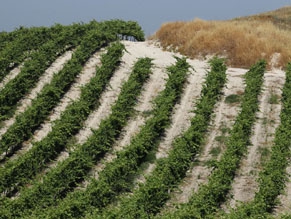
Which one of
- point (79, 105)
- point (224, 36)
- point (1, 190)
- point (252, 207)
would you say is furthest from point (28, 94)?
point (252, 207)

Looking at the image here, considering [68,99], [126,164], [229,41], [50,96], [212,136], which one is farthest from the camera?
[229,41]

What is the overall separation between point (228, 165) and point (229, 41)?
42.0 feet

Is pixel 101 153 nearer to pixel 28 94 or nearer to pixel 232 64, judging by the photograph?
pixel 28 94

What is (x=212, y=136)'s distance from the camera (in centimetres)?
2030

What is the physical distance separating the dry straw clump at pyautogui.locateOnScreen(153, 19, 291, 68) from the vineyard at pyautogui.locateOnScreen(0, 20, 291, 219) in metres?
0.83

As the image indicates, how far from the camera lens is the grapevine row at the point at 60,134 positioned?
17.4 metres

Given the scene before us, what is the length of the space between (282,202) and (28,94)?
1330cm

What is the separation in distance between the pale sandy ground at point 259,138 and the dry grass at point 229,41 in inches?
63.9

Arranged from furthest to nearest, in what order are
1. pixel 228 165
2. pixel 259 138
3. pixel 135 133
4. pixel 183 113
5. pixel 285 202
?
1. pixel 183 113
2. pixel 135 133
3. pixel 259 138
4. pixel 228 165
5. pixel 285 202

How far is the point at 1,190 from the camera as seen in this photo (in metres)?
16.8

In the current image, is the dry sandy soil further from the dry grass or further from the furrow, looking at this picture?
the dry grass

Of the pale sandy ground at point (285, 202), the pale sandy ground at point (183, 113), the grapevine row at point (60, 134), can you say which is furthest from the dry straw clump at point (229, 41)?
the pale sandy ground at point (285, 202)

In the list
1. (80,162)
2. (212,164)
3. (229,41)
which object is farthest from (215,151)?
(229,41)

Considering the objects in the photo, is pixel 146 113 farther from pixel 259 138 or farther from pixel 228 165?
pixel 228 165
